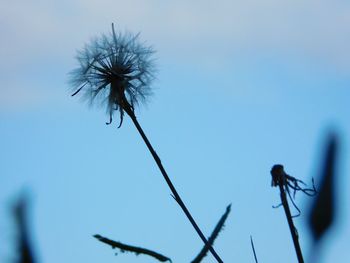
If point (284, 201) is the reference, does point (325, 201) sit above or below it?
below

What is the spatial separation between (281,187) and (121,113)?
5.66ft

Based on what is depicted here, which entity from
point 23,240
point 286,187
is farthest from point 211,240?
point 286,187

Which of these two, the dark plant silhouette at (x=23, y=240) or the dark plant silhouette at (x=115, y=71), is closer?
the dark plant silhouette at (x=23, y=240)

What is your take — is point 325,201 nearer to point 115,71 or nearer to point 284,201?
point 284,201

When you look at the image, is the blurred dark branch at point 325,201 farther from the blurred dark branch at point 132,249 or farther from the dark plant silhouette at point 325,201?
the blurred dark branch at point 132,249

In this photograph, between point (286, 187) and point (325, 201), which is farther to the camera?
point (286, 187)

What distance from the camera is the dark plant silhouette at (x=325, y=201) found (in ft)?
2.61

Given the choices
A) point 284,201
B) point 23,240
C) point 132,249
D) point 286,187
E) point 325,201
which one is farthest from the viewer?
point 286,187

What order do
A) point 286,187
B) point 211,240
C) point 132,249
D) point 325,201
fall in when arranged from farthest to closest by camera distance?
point 286,187 < point 132,249 < point 211,240 < point 325,201

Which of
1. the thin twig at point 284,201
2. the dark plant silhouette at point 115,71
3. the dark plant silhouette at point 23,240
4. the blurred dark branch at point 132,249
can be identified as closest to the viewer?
the dark plant silhouette at point 23,240

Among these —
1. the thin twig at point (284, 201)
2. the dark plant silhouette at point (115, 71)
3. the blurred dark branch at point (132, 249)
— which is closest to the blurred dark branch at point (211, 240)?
the blurred dark branch at point (132, 249)

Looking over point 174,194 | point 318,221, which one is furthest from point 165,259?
point 174,194

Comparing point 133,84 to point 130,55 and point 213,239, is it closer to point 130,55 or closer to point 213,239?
point 130,55

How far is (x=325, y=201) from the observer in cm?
82
